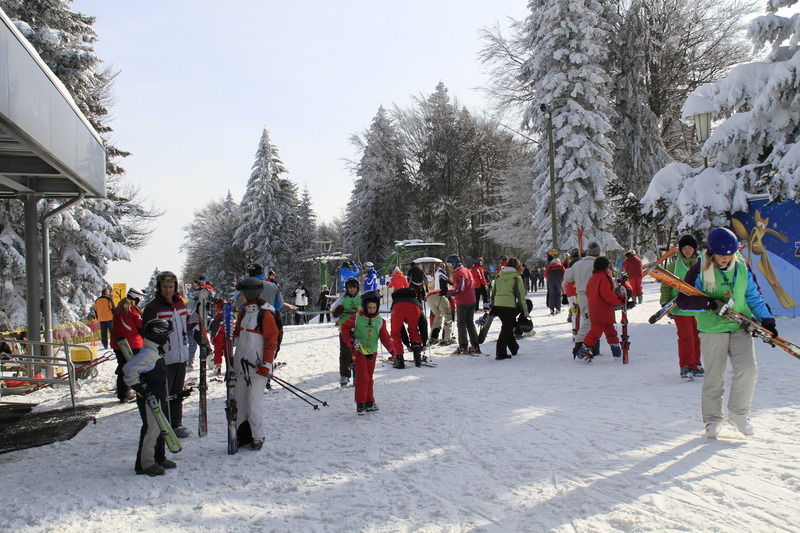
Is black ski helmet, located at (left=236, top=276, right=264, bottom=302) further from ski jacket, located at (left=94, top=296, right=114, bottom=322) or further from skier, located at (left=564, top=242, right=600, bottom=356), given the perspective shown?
ski jacket, located at (left=94, top=296, right=114, bottom=322)

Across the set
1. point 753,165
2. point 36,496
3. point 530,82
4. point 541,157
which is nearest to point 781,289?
point 753,165

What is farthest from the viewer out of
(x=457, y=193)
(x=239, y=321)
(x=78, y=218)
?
(x=457, y=193)

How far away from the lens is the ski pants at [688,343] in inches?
318

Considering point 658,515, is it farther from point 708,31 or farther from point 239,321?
point 708,31

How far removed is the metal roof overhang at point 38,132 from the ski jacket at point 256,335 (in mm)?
2939

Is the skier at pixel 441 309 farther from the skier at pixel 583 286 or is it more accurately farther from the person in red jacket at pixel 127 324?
the person in red jacket at pixel 127 324

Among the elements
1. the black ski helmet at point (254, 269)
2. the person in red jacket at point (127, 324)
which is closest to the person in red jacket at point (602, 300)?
the black ski helmet at point (254, 269)

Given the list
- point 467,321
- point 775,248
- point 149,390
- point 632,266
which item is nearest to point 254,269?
point 149,390

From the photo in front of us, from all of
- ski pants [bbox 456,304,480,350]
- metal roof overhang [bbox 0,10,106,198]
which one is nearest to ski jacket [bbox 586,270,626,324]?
ski pants [bbox 456,304,480,350]

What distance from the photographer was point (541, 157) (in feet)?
92.8

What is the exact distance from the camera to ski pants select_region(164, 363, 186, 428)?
Answer: 21.6 ft

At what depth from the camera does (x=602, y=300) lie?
9.52 metres

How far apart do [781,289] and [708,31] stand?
20.5 m

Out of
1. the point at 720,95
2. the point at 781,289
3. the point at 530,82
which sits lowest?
the point at 781,289
